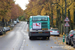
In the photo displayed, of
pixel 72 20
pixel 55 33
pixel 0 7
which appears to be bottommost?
pixel 55 33

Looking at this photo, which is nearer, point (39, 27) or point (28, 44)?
point (28, 44)

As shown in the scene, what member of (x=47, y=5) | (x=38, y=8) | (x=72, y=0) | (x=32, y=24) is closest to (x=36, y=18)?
(x=32, y=24)

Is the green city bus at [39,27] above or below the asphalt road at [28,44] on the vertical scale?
above

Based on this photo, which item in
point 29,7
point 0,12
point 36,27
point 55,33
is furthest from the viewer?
point 29,7

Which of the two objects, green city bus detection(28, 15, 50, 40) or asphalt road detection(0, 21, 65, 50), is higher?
green city bus detection(28, 15, 50, 40)

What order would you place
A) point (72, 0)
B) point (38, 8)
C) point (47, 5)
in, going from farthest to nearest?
point (38, 8) → point (47, 5) → point (72, 0)

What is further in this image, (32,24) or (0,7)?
(0,7)

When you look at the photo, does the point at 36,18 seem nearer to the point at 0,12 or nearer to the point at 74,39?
the point at 74,39

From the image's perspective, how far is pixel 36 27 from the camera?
25.1 meters

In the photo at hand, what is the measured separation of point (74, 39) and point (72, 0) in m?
15.7

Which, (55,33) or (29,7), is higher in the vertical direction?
(29,7)

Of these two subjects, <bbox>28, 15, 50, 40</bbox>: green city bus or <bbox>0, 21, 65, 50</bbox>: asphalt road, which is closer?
<bbox>0, 21, 65, 50</bbox>: asphalt road

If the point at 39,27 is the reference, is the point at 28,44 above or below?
below

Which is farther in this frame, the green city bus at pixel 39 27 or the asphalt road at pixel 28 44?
the green city bus at pixel 39 27
